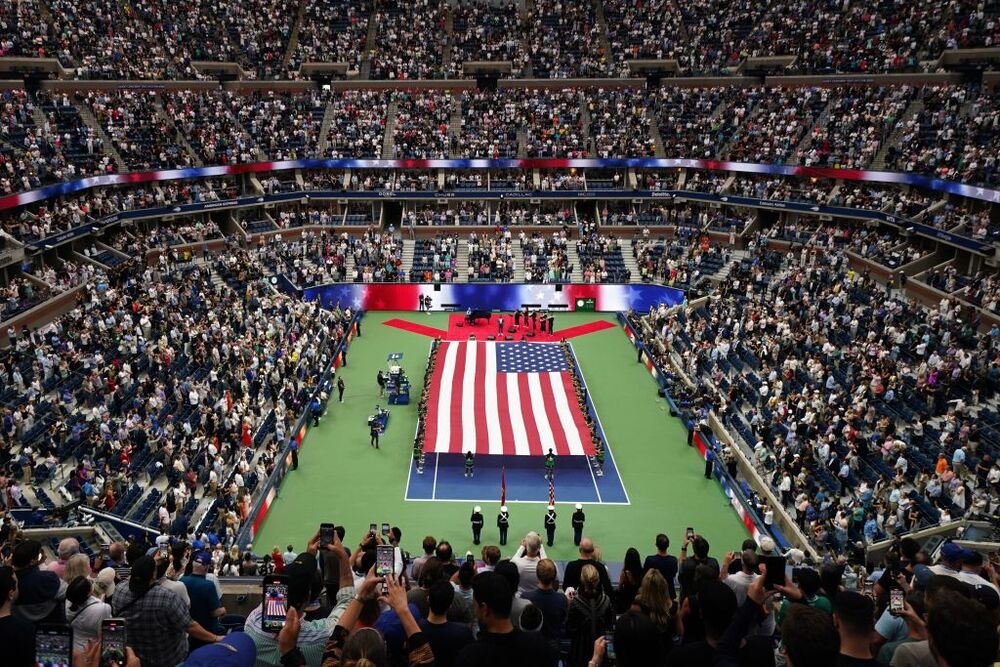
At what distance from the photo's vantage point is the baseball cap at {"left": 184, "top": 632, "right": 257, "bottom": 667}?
4.95 metres

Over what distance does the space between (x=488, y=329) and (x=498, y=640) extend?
33714 mm

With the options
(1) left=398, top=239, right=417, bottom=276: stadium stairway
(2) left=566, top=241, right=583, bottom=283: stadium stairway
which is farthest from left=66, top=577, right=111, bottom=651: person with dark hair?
(2) left=566, top=241, right=583, bottom=283: stadium stairway

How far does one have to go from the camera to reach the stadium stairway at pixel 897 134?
135ft

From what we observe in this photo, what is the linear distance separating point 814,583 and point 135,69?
52.1 metres

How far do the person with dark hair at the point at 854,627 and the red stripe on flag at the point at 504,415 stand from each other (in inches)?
745

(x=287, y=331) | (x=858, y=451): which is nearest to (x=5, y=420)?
(x=287, y=331)

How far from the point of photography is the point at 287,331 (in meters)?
33.2

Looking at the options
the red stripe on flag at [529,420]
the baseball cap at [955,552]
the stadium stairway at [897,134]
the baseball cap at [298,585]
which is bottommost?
the baseball cap at [298,585]

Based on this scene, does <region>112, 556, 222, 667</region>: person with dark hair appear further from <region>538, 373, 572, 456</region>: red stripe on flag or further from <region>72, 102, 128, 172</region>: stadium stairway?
<region>72, 102, 128, 172</region>: stadium stairway

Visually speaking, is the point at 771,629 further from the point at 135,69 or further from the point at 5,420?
the point at 135,69

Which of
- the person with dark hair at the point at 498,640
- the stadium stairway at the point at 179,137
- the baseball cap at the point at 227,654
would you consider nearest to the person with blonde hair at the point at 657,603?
the person with dark hair at the point at 498,640

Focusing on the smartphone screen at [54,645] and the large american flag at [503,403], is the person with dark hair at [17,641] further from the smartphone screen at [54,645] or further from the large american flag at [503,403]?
the large american flag at [503,403]

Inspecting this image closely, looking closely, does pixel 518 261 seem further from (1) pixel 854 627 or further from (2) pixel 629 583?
(1) pixel 854 627

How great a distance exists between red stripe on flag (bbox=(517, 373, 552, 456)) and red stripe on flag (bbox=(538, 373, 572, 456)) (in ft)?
1.41
